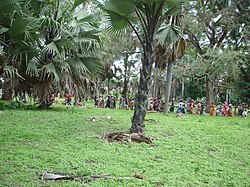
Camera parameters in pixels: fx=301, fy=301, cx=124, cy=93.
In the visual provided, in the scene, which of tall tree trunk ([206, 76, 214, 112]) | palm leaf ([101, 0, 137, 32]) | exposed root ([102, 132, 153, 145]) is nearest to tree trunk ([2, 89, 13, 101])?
palm leaf ([101, 0, 137, 32])

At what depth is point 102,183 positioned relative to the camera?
436 cm

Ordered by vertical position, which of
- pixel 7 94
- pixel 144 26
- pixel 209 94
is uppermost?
pixel 144 26

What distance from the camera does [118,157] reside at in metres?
5.83

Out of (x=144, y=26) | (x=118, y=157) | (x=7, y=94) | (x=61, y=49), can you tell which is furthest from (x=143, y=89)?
(x=7, y=94)

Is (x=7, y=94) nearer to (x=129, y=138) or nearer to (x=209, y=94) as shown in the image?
(x=129, y=138)

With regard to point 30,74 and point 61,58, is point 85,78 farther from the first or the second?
point 30,74

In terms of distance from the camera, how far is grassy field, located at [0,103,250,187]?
4.67m

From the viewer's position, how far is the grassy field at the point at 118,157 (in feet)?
15.3

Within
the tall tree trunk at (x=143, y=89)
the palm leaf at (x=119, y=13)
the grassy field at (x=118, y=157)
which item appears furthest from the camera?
the tall tree trunk at (x=143, y=89)

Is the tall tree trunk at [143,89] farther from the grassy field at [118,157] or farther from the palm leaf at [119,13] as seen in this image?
the palm leaf at [119,13]

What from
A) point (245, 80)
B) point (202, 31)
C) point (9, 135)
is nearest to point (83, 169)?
point (9, 135)

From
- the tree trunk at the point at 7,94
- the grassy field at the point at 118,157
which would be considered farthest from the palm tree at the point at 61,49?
the grassy field at the point at 118,157

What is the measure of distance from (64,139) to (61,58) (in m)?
5.06

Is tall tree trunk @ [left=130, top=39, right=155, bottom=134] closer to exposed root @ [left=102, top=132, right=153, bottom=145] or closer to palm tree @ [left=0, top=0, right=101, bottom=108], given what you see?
exposed root @ [left=102, top=132, right=153, bottom=145]
